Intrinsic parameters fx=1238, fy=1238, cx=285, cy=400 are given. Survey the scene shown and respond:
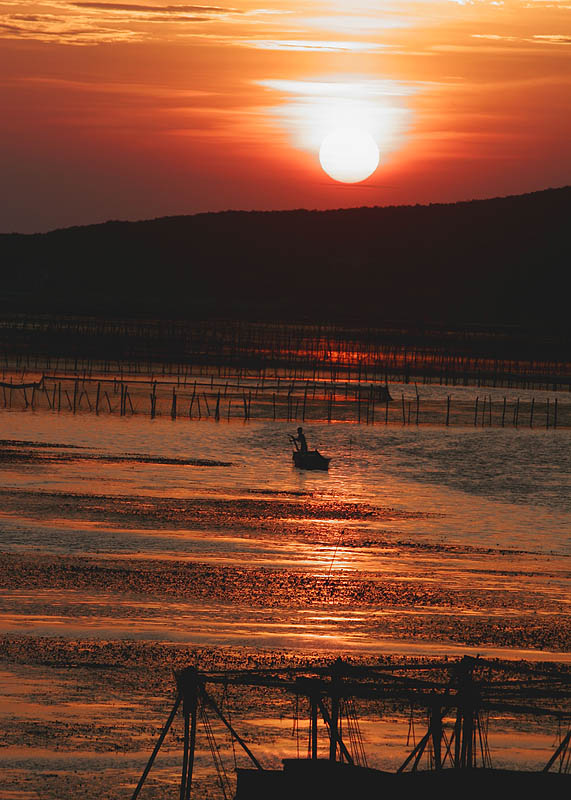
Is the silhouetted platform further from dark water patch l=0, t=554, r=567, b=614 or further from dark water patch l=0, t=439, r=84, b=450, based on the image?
dark water patch l=0, t=439, r=84, b=450

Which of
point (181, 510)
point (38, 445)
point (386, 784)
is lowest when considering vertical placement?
point (386, 784)

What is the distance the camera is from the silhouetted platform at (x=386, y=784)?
40.7 ft

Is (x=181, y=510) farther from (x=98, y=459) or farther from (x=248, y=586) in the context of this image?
(x=98, y=459)

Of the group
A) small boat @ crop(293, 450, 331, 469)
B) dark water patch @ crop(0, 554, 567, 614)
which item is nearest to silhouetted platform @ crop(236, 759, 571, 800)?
dark water patch @ crop(0, 554, 567, 614)

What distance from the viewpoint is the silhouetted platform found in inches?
489

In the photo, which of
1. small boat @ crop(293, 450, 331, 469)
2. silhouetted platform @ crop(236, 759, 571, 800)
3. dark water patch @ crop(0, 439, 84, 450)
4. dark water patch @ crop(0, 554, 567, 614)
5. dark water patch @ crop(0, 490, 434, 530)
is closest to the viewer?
silhouetted platform @ crop(236, 759, 571, 800)

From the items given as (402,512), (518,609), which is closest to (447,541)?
(402,512)

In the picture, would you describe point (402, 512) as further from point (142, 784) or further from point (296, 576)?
point (142, 784)

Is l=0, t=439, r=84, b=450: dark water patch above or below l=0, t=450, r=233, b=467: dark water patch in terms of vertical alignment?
above

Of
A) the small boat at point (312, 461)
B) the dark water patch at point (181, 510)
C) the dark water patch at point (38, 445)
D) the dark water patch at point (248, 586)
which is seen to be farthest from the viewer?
the dark water patch at point (38, 445)

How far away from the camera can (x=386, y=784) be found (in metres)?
12.5

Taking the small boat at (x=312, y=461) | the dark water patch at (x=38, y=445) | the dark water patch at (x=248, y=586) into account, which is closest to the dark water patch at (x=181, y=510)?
the dark water patch at (x=248, y=586)

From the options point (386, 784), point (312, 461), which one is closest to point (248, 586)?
point (386, 784)

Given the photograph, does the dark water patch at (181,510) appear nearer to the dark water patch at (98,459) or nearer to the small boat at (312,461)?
the small boat at (312,461)
